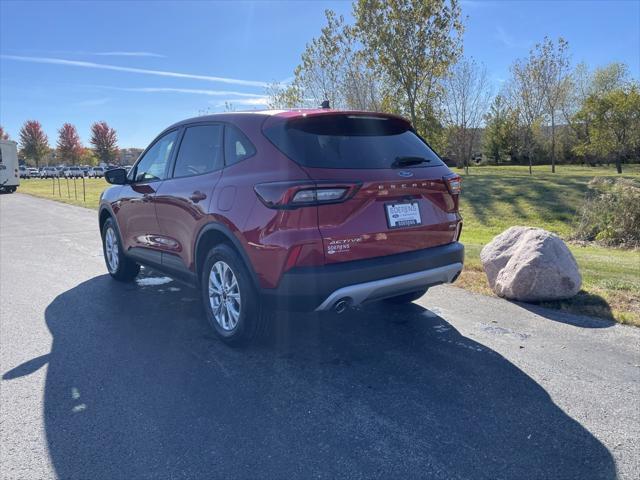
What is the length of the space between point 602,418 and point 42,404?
3515 mm

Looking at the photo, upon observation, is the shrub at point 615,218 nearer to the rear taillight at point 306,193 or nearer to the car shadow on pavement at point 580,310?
the car shadow on pavement at point 580,310

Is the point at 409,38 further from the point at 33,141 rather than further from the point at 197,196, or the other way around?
the point at 33,141

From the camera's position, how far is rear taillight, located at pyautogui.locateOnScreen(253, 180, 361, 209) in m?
3.24

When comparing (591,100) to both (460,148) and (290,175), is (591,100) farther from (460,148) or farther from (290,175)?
(290,175)

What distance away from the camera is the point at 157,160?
5203 millimetres

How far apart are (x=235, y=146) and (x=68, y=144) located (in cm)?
9429

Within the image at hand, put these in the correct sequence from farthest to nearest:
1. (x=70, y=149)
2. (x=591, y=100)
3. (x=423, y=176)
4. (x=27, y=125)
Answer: (x=70, y=149) < (x=27, y=125) < (x=591, y=100) < (x=423, y=176)

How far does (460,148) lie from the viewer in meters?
40.4

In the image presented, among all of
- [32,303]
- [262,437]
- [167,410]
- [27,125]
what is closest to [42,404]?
[167,410]

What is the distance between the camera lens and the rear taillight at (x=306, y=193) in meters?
3.24

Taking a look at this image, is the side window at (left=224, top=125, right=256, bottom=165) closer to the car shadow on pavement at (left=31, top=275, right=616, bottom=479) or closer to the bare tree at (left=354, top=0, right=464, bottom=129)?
the car shadow on pavement at (left=31, top=275, right=616, bottom=479)

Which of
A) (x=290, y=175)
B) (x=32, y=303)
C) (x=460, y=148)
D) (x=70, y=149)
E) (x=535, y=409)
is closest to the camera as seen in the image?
(x=535, y=409)

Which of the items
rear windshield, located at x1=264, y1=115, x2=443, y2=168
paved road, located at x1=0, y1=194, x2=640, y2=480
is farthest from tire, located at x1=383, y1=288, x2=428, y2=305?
rear windshield, located at x1=264, y1=115, x2=443, y2=168

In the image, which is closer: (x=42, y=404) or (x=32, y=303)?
(x=42, y=404)
